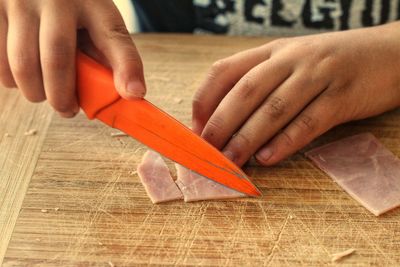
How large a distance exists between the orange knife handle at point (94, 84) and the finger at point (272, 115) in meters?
0.26

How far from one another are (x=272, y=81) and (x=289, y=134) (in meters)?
0.12

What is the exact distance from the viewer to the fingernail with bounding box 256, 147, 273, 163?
1170mm

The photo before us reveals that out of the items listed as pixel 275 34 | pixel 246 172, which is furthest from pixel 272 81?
pixel 275 34

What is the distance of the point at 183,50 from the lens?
155 centimetres

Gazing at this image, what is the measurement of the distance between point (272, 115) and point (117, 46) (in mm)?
337

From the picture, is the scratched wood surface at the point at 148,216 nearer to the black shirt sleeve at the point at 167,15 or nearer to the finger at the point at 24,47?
the finger at the point at 24,47

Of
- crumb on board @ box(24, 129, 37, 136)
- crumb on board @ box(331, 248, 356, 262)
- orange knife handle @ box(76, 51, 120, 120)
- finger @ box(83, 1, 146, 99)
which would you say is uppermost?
finger @ box(83, 1, 146, 99)

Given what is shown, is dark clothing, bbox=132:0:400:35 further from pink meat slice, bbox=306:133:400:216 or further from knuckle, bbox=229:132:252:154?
knuckle, bbox=229:132:252:154

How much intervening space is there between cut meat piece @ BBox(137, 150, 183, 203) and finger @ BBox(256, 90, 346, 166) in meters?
0.19

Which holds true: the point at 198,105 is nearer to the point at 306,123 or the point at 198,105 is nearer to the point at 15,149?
the point at 306,123

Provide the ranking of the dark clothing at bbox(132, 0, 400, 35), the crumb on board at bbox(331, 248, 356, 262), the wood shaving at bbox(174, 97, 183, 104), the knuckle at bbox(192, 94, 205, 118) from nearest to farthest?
1. the crumb on board at bbox(331, 248, 356, 262)
2. the knuckle at bbox(192, 94, 205, 118)
3. the wood shaving at bbox(174, 97, 183, 104)
4. the dark clothing at bbox(132, 0, 400, 35)

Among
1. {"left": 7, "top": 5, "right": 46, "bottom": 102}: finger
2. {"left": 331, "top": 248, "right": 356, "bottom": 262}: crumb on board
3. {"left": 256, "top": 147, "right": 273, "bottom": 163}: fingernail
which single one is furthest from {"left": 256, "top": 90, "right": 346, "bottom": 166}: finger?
{"left": 7, "top": 5, "right": 46, "bottom": 102}: finger

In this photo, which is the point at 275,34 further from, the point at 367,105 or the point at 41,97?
the point at 41,97

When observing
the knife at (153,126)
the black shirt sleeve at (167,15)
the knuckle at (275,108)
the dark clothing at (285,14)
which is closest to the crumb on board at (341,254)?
the knife at (153,126)
